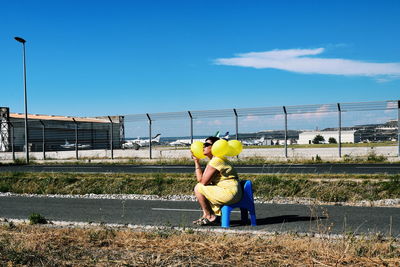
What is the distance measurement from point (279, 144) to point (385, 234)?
19.5 m

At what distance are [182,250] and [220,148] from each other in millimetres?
2431

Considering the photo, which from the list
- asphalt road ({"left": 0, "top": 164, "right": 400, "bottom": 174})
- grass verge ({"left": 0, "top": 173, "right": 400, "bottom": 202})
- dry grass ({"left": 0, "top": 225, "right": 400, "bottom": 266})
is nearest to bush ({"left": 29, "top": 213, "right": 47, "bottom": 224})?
dry grass ({"left": 0, "top": 225, "right": 400, "bottom": 266})

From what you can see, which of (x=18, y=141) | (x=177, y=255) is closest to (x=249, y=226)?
(x=177, y=255)

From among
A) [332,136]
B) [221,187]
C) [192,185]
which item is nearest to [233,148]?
[221,187]

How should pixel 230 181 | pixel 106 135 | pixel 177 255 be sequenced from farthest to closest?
pixel 106 135 < pixel 230 181 < pixel 177 255

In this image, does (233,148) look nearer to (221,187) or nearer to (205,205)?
(221,187)

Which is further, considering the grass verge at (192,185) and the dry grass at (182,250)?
the grass verge at (192,185)

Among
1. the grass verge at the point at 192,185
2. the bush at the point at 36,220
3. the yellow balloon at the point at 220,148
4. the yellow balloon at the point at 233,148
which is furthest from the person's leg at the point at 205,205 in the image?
the grass verge at the point at 192,185

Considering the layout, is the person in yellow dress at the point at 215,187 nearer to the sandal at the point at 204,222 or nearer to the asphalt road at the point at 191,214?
the sandal at the point at 204,222

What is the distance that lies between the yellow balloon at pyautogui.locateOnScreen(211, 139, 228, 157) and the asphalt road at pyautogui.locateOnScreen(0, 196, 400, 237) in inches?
50.3

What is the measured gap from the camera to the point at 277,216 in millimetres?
8391

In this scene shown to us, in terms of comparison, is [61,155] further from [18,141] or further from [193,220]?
[193,220]

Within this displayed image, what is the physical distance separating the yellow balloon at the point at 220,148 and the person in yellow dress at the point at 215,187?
118 mm

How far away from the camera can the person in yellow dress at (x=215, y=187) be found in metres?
7.18
